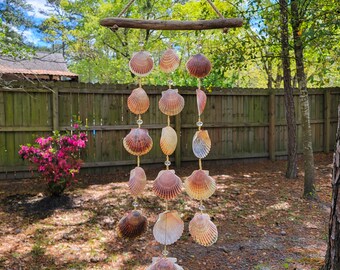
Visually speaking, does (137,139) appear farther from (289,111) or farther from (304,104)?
(289,111)

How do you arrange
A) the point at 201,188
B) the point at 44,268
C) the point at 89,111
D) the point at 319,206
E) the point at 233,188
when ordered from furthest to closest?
the point at 89,111 → the point at 233,188 → the point at 319,206 → the point at 44,268 → the point at 201,188

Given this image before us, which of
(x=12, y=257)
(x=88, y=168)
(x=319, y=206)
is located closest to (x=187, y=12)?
(x=88, y=168)

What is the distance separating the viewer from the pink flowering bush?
4.00 metres

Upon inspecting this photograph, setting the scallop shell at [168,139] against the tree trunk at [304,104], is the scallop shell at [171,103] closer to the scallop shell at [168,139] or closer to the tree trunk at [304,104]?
the scallop shell at [168,139]

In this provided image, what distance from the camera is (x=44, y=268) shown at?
8.13 feet

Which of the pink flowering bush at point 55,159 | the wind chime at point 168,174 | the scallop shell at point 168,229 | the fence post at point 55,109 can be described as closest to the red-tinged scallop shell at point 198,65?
the wind chime at point 168,174

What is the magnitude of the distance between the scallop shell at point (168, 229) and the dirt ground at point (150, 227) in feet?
5.18

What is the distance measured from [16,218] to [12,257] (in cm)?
95

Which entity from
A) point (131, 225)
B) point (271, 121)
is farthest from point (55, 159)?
point (271, 121)

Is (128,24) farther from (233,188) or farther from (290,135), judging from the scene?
(290,135)

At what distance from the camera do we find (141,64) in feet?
3.70

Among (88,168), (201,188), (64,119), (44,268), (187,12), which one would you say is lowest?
(44,268)

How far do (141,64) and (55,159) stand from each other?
3.28 m

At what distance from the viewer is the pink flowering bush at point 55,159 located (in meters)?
4.00
